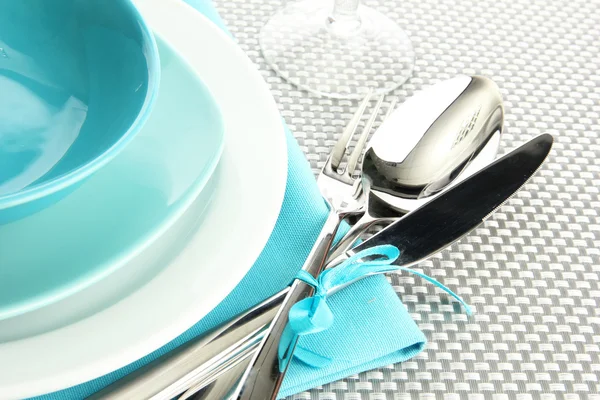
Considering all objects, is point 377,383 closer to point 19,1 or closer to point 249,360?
point 249,360

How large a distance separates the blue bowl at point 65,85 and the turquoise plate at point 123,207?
0.05ft

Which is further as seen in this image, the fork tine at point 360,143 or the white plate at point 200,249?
the fork tine at point 360,143

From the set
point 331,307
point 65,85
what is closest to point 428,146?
point 331,307

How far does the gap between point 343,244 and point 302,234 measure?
1.1 inches

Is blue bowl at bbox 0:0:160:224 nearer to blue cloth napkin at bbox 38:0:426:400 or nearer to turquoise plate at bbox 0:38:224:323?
turquoise plate at bbox 0:38:224:323

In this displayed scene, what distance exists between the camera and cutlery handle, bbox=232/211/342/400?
366 mm

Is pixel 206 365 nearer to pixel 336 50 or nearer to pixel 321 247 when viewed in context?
pixel 321 247

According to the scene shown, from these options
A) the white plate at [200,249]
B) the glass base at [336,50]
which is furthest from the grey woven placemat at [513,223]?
the white plate at [200,249]

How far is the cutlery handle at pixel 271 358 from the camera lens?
37 cm

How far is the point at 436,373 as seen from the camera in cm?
44

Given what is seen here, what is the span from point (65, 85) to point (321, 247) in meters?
0.18

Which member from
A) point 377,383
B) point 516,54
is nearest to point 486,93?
point 516,54

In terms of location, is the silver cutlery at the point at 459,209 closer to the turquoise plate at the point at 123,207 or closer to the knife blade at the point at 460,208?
the knife blade at the point at 460,208

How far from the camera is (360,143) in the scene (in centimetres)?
54
